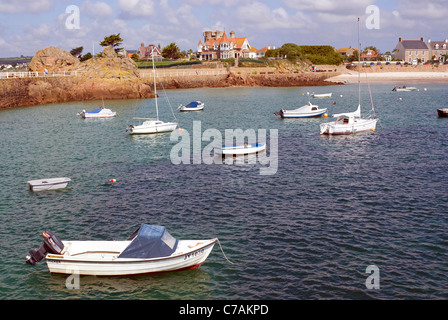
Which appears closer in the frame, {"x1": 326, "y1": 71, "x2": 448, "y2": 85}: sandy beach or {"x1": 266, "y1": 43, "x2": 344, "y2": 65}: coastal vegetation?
{"x1": 326, "y1": 71, "x2": 448, "y2": 85}: sandy beach

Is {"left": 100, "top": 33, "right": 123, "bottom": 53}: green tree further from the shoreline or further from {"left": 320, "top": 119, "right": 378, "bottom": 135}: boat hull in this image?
{"left": 320, "top": 119, "right": 378, "bottom": 135}: boat hull

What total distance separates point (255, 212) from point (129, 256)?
10.6m

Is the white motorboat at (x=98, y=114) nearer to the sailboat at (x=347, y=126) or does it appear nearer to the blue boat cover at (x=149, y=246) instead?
the sailboat at (x=347, y=126)

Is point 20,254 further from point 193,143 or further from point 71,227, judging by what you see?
point 193,143

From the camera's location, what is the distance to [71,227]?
26797 millimetres

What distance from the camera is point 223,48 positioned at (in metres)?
189

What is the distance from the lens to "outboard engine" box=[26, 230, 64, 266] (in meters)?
21.0

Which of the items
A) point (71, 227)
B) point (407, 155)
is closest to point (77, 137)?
point (71, 227)

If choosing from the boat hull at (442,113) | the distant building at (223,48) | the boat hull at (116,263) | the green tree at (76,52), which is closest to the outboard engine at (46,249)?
the boat hull at (116,263)

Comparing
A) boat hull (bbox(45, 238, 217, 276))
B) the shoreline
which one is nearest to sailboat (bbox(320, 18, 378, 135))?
the shoreline

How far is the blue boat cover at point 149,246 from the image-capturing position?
68.0ft

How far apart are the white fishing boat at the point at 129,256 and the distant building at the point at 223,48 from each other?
174133mm

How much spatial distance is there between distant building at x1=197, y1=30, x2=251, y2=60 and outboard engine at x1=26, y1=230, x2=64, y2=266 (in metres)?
174

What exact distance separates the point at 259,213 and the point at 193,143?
25.3 m
